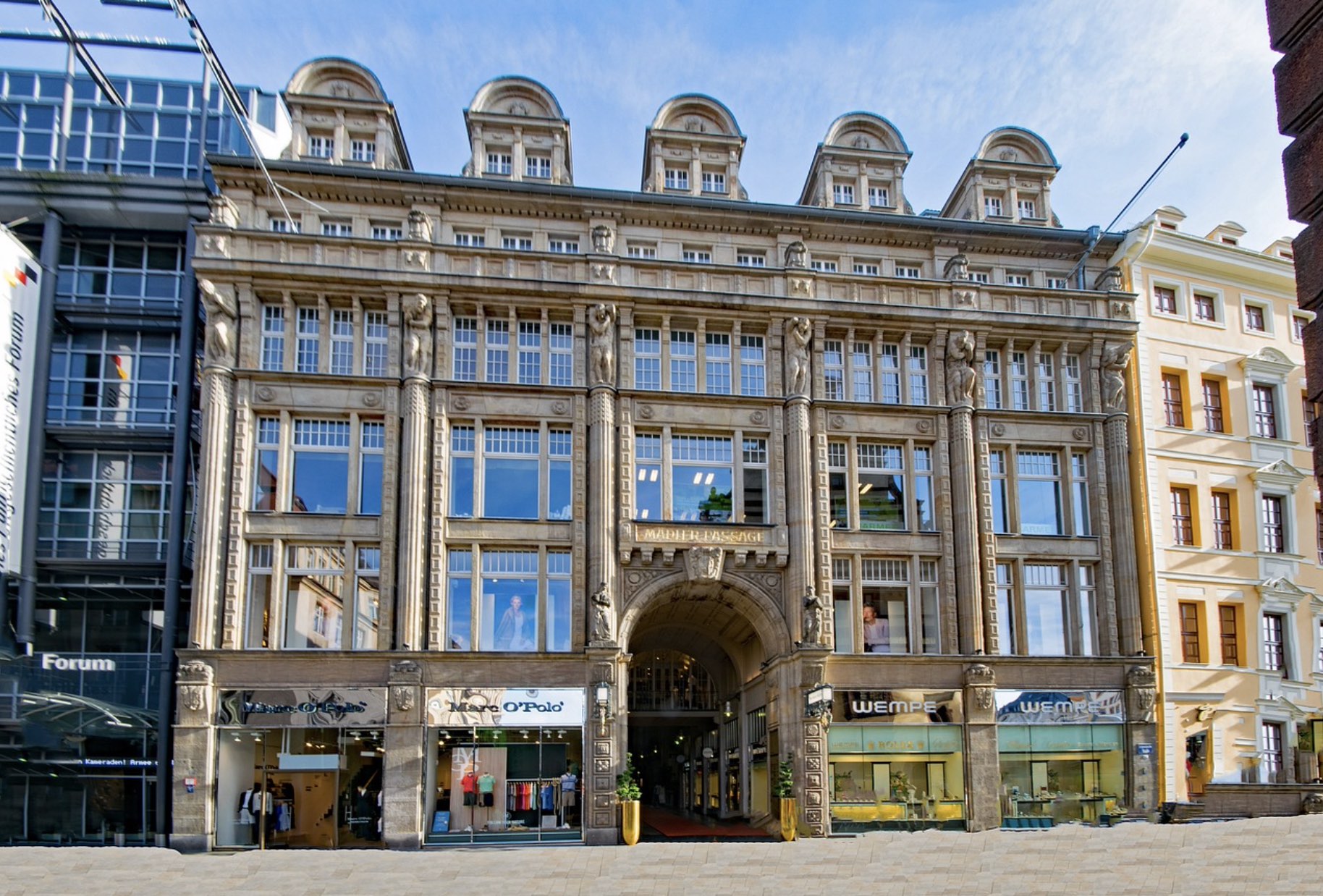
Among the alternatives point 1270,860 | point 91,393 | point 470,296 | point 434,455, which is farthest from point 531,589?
point 1270,860

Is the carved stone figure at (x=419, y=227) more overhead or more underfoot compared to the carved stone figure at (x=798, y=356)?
more overhead

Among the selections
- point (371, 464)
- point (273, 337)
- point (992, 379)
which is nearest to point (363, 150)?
point (273, 337)

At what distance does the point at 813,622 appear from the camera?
31375 mm

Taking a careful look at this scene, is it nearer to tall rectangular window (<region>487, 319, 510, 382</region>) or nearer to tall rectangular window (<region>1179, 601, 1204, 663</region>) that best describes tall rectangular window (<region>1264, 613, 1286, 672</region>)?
tall rectangular window (<region>1179, 601, 1204, 663</region>)

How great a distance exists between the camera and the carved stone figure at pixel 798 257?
34.4m

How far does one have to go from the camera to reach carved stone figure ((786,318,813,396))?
33406 mm

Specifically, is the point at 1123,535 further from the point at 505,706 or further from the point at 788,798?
the point at 505,706

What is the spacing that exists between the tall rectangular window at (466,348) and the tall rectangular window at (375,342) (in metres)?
1.91

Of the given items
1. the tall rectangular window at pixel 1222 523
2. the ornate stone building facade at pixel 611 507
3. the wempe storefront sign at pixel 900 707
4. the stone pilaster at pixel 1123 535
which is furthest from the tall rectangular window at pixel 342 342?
the tall rectangular window at pixel 1222 523

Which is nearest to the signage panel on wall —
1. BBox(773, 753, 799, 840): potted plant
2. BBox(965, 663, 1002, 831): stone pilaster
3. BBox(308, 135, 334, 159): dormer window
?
BBox(965, 663, 1002, 831): stone pilaster

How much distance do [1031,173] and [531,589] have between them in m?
22.3

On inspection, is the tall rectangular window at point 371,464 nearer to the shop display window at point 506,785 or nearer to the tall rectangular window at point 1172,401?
the shop display window at point 506,785

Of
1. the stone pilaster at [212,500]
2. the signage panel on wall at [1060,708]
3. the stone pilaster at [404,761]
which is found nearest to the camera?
the stone pilaster at [404,761]

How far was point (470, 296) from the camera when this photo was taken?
32.6 m
